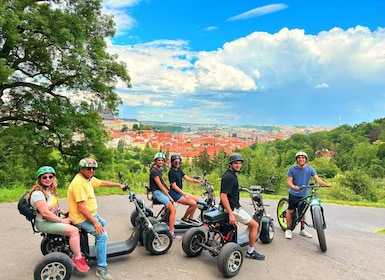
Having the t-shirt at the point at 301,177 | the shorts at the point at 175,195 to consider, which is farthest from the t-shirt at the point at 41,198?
the t-shirt at the point at 301,177

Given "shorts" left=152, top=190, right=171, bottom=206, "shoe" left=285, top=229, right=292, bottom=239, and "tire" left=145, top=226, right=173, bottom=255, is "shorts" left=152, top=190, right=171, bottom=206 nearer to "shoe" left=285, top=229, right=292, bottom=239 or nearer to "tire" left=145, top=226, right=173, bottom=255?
"tire" left=145, top=226, right=173, bottom=255

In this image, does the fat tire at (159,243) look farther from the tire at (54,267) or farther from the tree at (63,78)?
the tree at (63,78)

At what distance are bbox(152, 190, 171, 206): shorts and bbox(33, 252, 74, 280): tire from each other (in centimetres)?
220

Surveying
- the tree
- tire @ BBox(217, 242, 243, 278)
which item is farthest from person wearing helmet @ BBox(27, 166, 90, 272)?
the tree

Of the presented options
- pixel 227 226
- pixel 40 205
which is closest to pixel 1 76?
pixel 40 205

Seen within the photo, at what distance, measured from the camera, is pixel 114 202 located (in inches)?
388

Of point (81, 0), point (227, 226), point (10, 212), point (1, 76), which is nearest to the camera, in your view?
point (227, 226)

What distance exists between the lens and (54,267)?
13.2 ft

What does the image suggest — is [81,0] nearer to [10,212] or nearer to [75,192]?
[10,212]

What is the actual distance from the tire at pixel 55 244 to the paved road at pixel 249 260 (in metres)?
0.37

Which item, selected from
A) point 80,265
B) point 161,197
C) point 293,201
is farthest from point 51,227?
point 293,201

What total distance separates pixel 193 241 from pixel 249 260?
94cm

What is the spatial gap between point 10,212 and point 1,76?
22.7 feet

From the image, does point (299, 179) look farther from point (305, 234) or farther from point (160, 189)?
point (160, 189)
